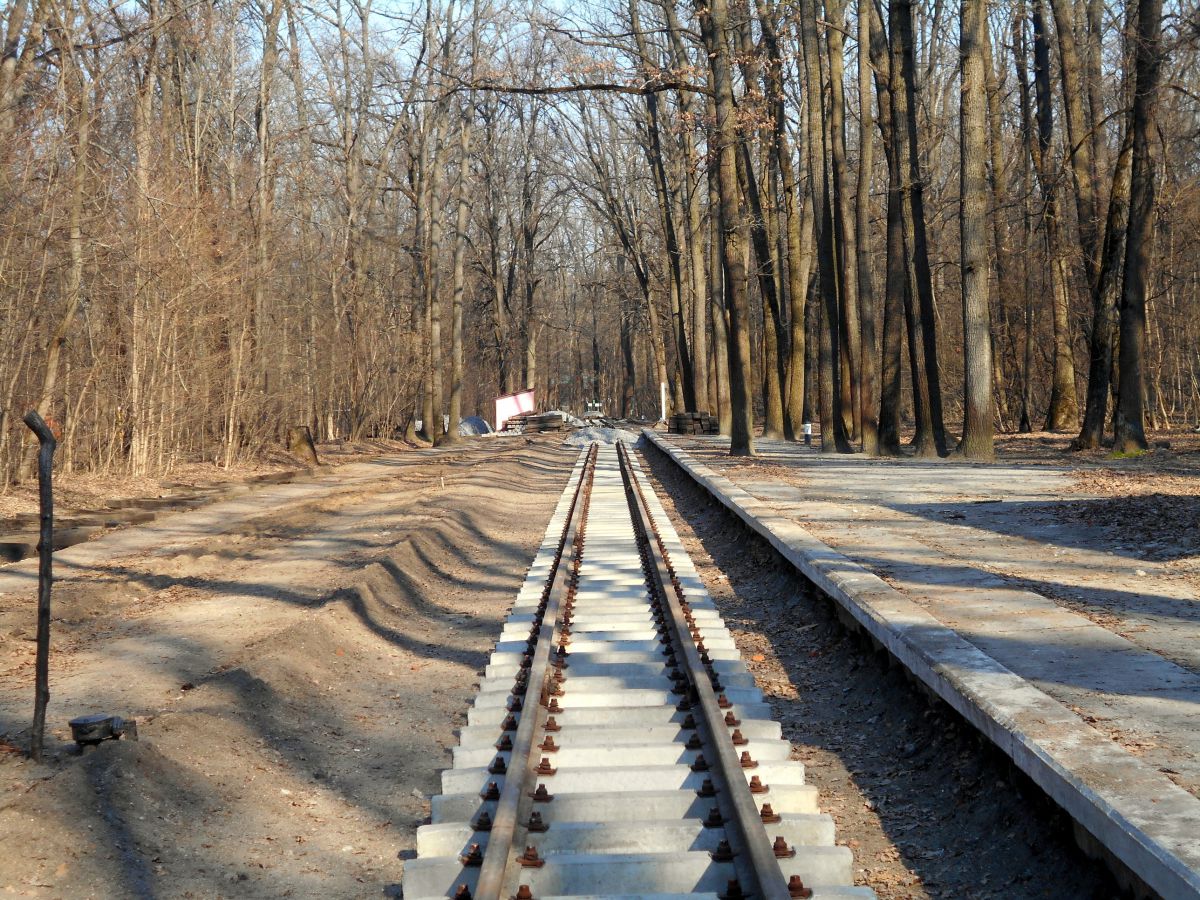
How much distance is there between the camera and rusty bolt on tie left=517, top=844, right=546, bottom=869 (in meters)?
4.71

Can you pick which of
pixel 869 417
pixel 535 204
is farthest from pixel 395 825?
pixel 535 204

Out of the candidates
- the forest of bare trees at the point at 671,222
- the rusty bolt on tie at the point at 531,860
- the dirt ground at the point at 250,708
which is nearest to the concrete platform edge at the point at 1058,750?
the rusty bolt on tie at the point at 531,860

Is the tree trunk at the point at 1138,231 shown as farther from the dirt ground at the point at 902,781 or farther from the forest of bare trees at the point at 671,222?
the dirt ground at the point at 902,781

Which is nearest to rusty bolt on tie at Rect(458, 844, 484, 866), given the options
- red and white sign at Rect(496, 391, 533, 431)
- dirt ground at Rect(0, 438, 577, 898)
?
dirt ground at Rect(0, 438, 577, 898)

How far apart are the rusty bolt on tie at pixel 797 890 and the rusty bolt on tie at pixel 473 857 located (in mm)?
1170

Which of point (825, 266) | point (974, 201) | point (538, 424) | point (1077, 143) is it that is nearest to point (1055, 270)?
point (1077, 143)

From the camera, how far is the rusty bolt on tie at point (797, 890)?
4.35m

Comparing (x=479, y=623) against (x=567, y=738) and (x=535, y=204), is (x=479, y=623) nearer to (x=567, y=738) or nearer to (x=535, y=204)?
(x=567, y=738)

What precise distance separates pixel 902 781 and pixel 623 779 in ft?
4.90

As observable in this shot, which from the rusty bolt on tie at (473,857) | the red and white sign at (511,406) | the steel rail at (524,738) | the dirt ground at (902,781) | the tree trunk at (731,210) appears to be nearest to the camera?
the steel rail at (524,738)

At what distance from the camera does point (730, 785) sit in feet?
17.6

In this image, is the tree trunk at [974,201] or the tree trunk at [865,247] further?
the tree trunk at [865,247]

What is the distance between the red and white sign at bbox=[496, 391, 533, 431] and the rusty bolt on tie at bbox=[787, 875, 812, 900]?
54856mm

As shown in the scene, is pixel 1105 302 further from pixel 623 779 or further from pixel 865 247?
pixel 623 779
